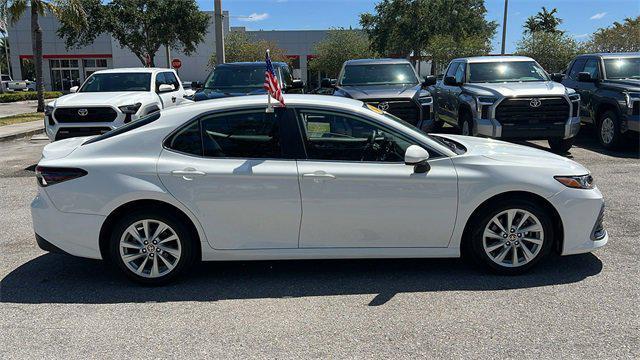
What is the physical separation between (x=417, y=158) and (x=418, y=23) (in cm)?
3565

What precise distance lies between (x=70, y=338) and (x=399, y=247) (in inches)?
99.9

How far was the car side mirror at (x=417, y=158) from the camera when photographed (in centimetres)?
418

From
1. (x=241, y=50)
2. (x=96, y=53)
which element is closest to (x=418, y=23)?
(x=241, y=50)

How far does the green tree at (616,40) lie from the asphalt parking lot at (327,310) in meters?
29.7

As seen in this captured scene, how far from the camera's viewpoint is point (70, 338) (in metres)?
3.65

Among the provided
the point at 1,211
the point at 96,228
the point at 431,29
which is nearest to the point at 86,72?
the point at 431,29

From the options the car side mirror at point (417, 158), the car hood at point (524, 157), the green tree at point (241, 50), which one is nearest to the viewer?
the car side mirror at point (417, 158)

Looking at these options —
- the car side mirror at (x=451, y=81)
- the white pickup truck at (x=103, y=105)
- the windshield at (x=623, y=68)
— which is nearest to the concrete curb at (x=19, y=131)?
the white pickup truck at (x=103, y=105)

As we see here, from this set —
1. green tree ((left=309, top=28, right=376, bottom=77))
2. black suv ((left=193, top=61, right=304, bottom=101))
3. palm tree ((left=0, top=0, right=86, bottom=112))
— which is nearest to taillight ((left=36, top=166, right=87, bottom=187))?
black suv ((left=193, top=61, right=304, bottom=101))

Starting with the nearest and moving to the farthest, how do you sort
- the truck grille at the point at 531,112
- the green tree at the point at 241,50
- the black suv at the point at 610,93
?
the truck grille at the point at 531,112 → the black suv at the point at 610,93 → the green tree at the point at 241,50

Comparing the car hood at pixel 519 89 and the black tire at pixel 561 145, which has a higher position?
the car hood at pixel 519 89

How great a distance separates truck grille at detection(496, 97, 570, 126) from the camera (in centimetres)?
1011

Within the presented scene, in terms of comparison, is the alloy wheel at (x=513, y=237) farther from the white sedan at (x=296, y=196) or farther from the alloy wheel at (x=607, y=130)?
the alloy wheel at (x=607, y=130)

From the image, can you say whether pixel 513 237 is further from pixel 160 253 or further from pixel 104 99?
pixel 104 99
